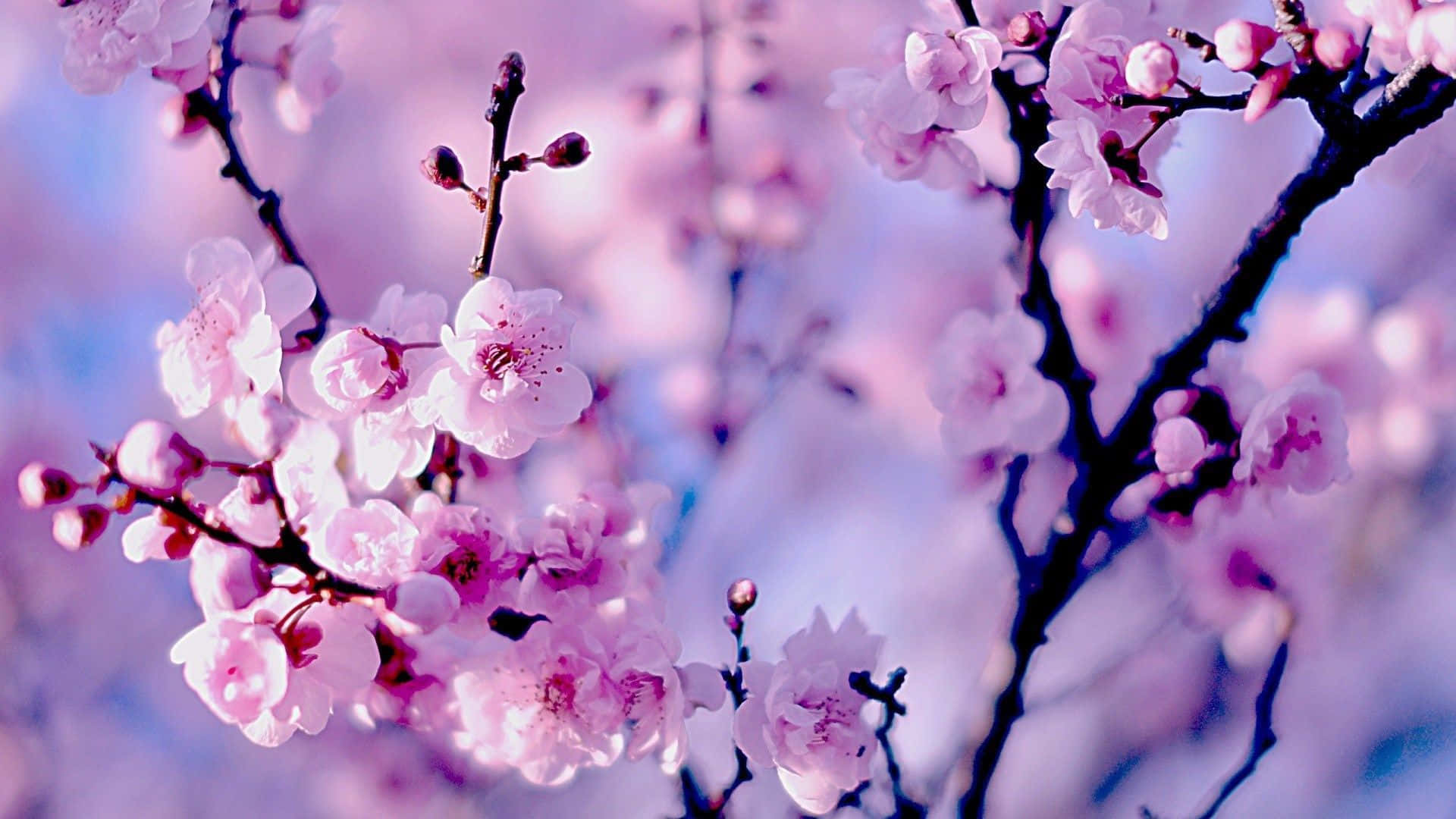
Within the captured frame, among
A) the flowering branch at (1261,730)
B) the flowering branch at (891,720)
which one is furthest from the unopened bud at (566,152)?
the flowering branch at (1261,730)

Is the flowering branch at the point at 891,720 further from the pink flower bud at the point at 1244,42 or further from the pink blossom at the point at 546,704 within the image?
the pink flower bud at the point at 1244,42

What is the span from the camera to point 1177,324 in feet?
2.52

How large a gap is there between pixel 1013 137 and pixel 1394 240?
319 millimetres

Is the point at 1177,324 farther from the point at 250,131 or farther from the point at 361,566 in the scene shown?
the point at 250,131

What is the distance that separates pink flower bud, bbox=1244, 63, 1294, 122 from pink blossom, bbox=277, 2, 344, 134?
66cm

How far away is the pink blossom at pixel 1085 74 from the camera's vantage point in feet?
1.98

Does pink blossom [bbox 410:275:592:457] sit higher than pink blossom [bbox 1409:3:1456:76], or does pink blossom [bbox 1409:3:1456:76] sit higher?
pink blossom [bbox 1409:3:1456:76]

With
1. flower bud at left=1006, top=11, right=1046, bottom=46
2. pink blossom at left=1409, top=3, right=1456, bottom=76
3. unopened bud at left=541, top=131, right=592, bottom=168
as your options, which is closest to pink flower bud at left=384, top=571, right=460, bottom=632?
unopened bud at left=541, top=131, right=592, bottom=168

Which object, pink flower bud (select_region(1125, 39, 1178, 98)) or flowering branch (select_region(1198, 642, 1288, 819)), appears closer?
pink flower bud (select_region(1125, 39, 1178, 98))

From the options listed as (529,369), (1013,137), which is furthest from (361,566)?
(1013,137)

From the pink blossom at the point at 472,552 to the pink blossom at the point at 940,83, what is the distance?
38 centimetres

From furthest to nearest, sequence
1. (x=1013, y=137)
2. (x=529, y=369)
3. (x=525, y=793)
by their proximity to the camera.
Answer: (x=525, y=793), (x=1013, y=137), (x=529, y=369)

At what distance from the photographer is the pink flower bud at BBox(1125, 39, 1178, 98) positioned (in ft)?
1.81

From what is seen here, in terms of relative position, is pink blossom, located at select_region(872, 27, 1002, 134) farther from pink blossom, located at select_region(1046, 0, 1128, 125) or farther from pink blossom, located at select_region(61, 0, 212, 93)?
pink blossom, located at select_region(61, 0, 212, 93)
